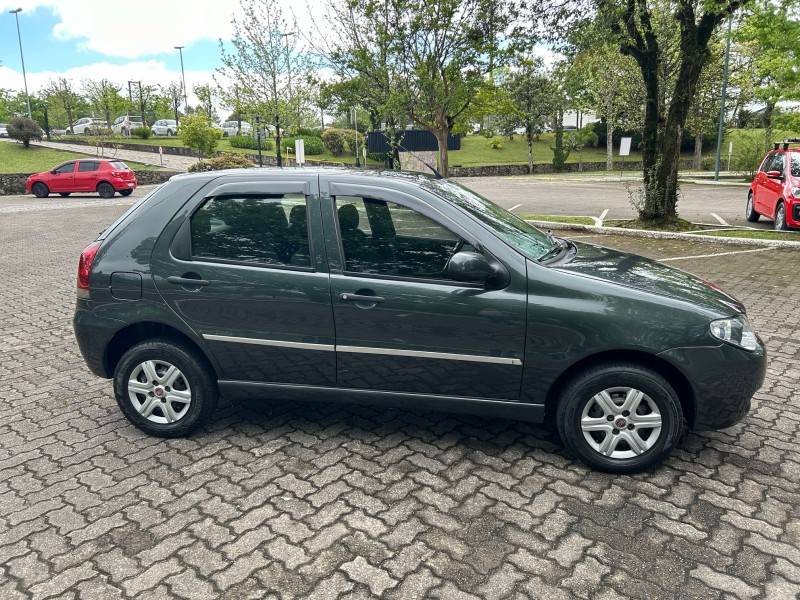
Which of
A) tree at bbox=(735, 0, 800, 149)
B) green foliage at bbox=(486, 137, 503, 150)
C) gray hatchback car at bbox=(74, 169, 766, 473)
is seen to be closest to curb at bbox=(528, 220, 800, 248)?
tree at bbox=(735, 0, 800, 149)

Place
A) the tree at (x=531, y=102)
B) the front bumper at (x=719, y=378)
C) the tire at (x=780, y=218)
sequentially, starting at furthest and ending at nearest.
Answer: the tree at (x=531, y=102) < the tire at (x=780, y=218) < the front bumper at (x=719, y=378)

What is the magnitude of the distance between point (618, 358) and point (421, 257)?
130 centimetres

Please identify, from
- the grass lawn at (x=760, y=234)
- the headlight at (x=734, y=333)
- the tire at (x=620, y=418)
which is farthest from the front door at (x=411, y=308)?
the grass lawn at (x=760, y=234)

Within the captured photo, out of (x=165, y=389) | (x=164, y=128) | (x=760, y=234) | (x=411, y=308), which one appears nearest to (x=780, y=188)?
(x=760, y=234)

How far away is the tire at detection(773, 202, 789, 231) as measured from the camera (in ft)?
42.5

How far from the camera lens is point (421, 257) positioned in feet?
12.4

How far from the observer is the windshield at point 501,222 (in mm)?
3895

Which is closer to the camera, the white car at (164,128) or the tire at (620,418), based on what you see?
the tire at (620,418)

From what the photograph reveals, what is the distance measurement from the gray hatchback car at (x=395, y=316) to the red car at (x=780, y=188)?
1042cm

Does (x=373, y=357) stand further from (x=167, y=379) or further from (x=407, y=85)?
(x=407, y=85)

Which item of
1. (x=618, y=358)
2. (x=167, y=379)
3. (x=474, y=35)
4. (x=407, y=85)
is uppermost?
(x=474, y=35)

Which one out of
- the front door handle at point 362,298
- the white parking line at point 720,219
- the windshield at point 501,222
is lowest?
the white parking line at point 720,219

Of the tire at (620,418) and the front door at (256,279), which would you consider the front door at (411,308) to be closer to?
the front door at (256,279)

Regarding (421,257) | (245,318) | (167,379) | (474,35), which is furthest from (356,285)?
(474,35)
